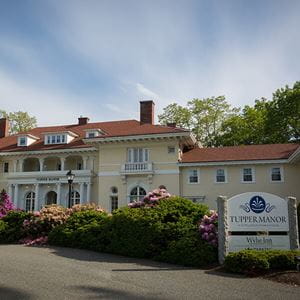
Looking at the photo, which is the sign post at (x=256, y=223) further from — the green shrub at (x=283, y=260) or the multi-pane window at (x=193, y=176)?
the multi-pane window at (x=193, y=176)

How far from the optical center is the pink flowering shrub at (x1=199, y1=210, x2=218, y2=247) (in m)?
12.8

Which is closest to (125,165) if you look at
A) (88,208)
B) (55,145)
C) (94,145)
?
(94,145)

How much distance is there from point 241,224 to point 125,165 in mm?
21457

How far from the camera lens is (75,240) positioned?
16422 millimetres

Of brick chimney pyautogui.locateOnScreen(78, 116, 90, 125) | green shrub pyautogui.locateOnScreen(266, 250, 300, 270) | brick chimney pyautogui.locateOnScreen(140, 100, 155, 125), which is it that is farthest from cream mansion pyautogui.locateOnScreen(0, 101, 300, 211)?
green shrub pyautogui.locateOnScreen(266, 250, 300, 270)

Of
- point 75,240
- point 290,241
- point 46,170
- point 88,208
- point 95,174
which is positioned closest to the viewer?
point 290,241

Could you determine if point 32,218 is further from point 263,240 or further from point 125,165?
point 125,165

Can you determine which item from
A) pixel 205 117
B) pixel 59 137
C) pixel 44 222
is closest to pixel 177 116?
pixel 205 117

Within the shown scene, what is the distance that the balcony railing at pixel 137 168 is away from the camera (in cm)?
3219

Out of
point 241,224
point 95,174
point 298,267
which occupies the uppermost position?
point 95,174

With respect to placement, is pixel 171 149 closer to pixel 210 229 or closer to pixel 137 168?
pixel 137 168

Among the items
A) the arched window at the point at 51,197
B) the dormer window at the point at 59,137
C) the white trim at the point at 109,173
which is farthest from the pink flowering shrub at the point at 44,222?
the arched window at the point at 51,197

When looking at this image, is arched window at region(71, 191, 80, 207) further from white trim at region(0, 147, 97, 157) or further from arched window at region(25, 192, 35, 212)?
arched window at region(25, 192, 35, 212)

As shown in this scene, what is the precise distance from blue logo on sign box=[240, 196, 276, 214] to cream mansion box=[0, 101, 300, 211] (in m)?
14.9
